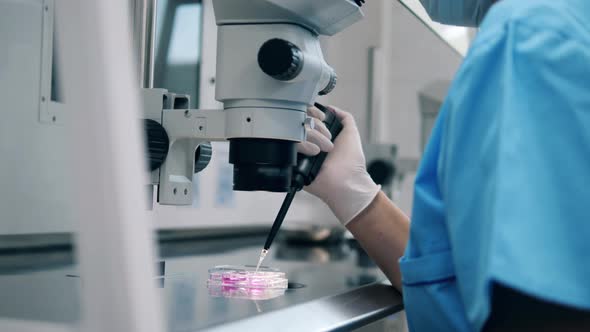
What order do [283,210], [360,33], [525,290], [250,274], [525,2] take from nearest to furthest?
[525,290]
[525,2]
[283,210]
[250,274]
[360,33]

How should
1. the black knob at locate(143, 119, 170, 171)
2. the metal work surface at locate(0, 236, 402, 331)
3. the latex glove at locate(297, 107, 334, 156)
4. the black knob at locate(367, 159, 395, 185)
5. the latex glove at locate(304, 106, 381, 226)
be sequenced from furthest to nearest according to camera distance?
the black knob at locate(367, 159, 395, 185)
the latex glove at locate(304, 106, 381, 226)
the latex glove at locate(297, 107, 334, 156)
the black knob at locate(143, 119, 170, 171)
the metal work surface at locate(0, 236, 402, 331)

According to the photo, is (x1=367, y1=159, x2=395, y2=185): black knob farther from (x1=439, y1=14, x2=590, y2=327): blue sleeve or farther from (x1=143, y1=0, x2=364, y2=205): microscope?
(x1=439, y1=14, x2=590, y2=327): blue sleeve

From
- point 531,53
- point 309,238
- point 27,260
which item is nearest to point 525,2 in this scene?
point 531,53

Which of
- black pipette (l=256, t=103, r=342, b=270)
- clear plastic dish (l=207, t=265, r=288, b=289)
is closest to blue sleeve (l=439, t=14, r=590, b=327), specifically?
black pipette (l=256, t=103, r=342, b=270)

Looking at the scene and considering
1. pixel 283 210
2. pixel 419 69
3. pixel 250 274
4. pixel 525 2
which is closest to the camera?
pixel 525 2

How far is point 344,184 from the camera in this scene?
1.20 m

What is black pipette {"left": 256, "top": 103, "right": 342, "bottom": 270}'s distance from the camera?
0.98 metres

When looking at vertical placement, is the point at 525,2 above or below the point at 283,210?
above

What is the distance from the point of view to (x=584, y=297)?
602mm

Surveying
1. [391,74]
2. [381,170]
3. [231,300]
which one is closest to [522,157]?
[231,300]

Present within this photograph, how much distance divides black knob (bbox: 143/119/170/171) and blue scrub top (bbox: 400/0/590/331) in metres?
0.42

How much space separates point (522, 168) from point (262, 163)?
1.10 feet

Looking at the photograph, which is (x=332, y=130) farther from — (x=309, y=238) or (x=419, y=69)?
(x=419, y=69)

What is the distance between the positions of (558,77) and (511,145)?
94 millimetres
